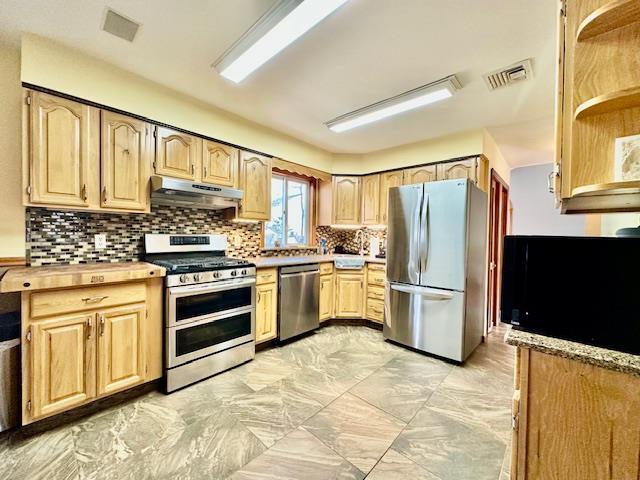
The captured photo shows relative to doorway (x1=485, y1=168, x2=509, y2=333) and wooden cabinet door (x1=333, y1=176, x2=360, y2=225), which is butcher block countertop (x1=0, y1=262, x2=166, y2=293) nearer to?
wooden cabinet door (x1=333, y1=176, x2=360, y2=225)

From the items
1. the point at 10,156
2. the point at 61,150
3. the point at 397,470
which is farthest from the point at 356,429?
the point at 10,156

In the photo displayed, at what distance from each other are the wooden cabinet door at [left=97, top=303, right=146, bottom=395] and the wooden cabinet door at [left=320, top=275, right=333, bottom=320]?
2.09 meters

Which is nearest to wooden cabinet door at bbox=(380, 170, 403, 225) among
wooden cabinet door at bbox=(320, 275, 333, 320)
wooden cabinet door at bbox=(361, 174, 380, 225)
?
wooden cabinet door at bbox=(361, 174, 380, 225)

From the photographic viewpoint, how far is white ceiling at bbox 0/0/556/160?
5.10 ft

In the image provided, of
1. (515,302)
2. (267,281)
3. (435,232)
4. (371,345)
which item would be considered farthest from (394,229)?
(515,302)

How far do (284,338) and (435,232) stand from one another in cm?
205

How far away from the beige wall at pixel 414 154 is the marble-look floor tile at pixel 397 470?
3.09m

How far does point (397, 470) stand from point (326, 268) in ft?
7.83

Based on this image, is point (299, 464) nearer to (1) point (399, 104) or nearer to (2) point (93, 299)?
(2) point (93, 299)

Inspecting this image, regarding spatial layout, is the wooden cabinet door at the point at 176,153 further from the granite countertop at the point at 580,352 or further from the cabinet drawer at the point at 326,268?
the granite countertop at the point at 580,352

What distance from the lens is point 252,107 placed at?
278cm

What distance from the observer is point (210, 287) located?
237cm

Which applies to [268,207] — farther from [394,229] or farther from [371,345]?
[371,345]

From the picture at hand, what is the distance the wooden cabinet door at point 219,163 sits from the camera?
271 centimetres
